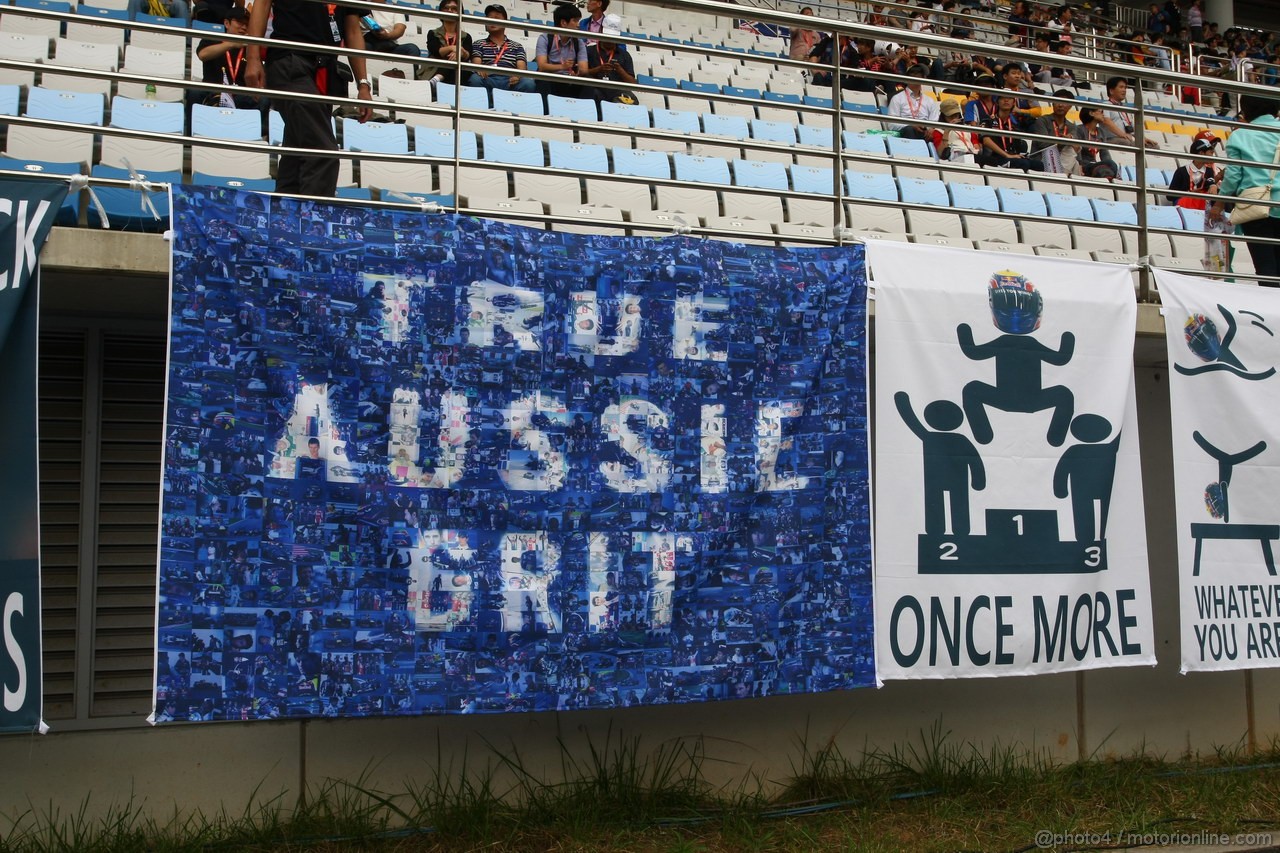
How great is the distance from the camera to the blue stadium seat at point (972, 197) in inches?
379

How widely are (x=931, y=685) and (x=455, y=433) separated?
3261 millimetres

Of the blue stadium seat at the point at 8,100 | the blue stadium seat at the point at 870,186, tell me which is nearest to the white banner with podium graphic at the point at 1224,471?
the blue stadium seat at the point at 870,186

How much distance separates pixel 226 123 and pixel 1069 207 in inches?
296

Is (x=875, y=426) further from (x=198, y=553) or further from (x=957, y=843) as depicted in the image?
(x=198, y=553)

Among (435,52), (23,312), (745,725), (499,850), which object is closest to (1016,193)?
(435,52)

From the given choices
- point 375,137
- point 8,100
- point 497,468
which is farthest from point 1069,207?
point 8,100

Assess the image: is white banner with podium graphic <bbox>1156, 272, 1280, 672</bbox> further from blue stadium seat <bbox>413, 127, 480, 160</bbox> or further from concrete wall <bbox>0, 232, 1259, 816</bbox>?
blue stadium seat <bbox>413, 127, 480, 160</bbox>

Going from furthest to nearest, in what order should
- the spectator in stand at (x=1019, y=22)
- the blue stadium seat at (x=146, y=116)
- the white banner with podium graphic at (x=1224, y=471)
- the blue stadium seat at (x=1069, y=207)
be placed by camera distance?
1. the spectator in stand at (x=1019, y=22)
2. the blue stadium seat at (x=1069, y=207)
3. the blue stadium seat at (x=146, y=116)
4. the white banner with podium graphic at (x=1224, y=471)

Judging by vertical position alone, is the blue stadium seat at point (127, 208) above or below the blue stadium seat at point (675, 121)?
below

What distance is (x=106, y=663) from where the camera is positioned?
524 centimetres

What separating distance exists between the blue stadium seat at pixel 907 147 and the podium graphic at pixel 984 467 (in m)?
4.97

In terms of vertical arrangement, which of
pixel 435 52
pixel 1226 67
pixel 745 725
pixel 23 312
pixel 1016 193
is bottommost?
pixel 745 725

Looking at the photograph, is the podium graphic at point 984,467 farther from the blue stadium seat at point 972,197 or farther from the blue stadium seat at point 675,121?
the blue stadium seat at point 675,121

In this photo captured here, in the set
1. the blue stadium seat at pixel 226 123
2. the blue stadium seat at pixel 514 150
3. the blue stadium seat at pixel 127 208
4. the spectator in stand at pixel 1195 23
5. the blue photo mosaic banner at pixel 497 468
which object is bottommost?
the blue photo mosaic banner at pixel 497 468
